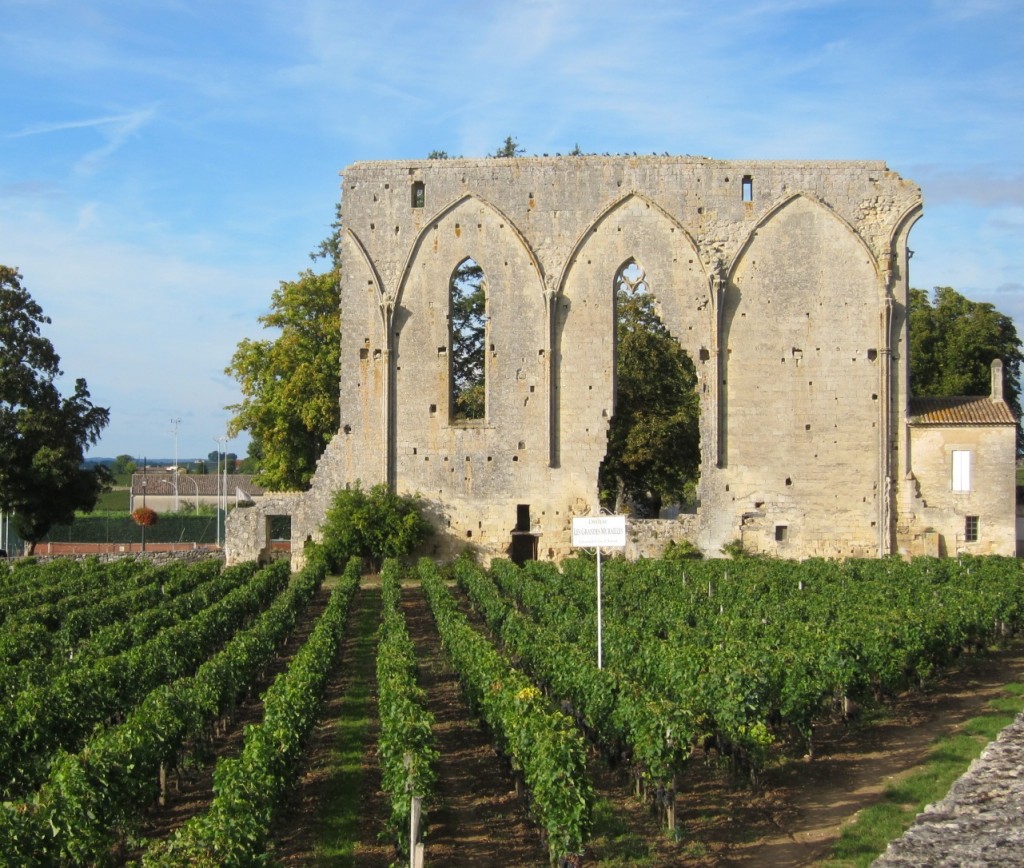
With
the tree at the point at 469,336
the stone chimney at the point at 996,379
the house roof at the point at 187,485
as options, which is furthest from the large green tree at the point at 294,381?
the house roof at the point at 187,485

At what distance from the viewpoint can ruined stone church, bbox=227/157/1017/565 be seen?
96.4ft

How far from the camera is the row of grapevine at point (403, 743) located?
8.99 metres

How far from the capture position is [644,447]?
38656 millimetres

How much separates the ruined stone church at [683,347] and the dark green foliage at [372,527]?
0.67 m

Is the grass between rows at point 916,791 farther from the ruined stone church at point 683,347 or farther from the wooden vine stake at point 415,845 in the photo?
the ruined stone church at point 683,347

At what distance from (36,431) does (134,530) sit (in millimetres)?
23373

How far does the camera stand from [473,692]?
13398 mm

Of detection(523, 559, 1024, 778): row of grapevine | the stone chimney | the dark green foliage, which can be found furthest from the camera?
the stone chimney

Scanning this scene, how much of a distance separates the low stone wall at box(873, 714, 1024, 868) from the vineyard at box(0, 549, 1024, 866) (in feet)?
7.35

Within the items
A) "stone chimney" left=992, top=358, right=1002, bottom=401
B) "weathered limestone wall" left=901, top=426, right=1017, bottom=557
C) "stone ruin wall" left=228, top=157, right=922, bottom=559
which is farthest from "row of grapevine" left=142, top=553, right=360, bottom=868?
"stone chimney" left=992, top=358, right=1002, bottom=401

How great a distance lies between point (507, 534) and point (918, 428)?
10.7m

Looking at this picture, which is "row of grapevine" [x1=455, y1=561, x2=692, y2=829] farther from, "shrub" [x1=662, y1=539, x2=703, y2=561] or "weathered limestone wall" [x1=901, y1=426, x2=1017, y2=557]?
"weathered limestone wall" [x1=901, y1=426, x2=1017, y2=557]

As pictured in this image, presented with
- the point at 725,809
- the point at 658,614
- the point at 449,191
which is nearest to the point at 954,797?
the point at 725,809

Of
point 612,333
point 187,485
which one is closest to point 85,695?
point 612,333
